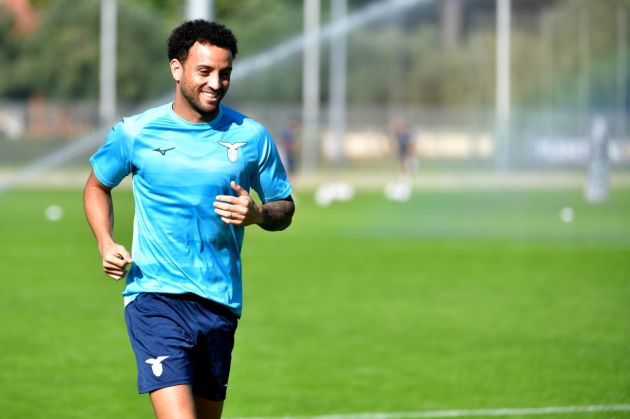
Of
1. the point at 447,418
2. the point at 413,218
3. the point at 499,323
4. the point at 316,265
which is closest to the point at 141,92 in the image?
the point at 413,218

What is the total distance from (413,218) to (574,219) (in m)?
3.55

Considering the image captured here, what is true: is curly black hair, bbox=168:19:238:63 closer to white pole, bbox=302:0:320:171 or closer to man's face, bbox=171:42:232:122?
man's face, bbox=171:42:232:122

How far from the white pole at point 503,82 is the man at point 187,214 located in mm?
39926

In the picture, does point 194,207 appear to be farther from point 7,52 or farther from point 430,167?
point 7,52

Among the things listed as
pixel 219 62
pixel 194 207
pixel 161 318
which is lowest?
pixel 161 318

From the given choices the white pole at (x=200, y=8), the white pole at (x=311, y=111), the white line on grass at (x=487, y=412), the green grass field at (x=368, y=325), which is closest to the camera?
the white line on grass at (x=487, y=412)

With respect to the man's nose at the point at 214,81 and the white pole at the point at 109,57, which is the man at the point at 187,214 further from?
the white pole at the point at 109,57

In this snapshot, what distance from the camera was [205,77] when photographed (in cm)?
521

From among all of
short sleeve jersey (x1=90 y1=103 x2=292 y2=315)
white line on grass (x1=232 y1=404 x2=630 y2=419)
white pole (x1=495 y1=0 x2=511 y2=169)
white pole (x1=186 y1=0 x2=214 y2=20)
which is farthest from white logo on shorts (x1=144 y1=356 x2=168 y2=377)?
white pole (x1=495 y1=0 x2=511 y2=169)

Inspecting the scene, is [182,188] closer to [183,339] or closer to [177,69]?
[177,69]

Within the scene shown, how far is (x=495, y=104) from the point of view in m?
48.2

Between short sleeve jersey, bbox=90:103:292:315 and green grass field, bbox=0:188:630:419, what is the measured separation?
297 centimetres

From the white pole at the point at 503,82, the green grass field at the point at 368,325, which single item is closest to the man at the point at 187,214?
the green grass field at the point at 368,325

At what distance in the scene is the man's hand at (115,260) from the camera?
16.8ft
